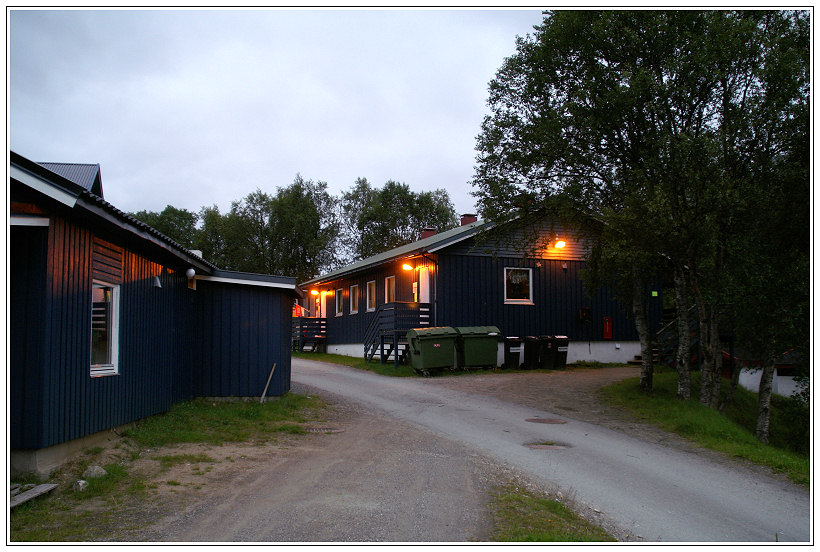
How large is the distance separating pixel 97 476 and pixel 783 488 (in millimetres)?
8108

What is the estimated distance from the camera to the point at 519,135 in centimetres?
1454

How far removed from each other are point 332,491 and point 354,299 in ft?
71.3

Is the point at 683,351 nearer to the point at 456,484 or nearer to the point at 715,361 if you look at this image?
the point at 715,361

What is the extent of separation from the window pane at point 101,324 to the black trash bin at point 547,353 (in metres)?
14.7

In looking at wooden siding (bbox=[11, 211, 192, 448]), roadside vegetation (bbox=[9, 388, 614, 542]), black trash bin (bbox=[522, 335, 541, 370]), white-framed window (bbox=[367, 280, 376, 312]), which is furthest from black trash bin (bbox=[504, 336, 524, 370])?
wooden siding (bbox=[11, 211, 192, 448])

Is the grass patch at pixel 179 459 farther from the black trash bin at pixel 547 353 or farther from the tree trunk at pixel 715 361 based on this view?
the black trash bin at pixel 547 353

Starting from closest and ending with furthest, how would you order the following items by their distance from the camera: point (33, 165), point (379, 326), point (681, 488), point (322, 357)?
point (33, 165), point (681, 488), point (379, 326), point (322, 357)

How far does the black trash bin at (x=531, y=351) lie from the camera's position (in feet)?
67.8

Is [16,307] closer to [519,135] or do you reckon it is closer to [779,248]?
[519,135]

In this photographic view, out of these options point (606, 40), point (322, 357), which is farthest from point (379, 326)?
point (606, 40)

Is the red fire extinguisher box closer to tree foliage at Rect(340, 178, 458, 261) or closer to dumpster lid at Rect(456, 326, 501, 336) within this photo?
dumpster lid at Rect(456, 326, 501, 336)


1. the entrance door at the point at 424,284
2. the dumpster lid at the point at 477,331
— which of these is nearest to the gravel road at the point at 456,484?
the dumpster lid at the point at 477,331

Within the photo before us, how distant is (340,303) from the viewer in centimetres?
2992

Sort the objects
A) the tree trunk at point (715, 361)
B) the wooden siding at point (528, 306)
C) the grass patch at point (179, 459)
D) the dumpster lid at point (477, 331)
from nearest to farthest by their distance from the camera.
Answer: the grass patch at point (179, 459) < the tree trunk at point (715, 361) < the dumpster lid at point (477, 331) < the wooden siding at point (528, 306)
